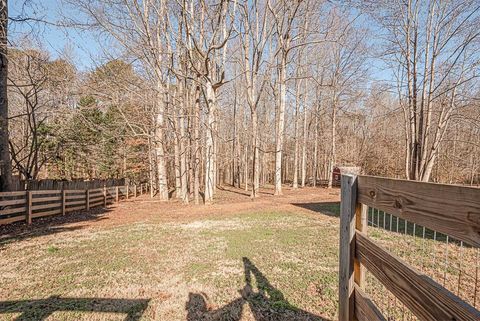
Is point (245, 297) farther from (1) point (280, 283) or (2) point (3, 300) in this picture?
(2) point (3, 300)

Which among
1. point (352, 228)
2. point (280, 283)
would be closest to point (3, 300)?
point (280, 283)

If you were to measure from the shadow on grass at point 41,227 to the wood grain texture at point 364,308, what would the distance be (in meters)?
7.27

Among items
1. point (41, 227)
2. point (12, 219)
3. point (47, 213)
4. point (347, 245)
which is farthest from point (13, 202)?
point (347, 245)

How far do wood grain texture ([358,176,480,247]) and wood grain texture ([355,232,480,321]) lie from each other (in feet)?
0.74

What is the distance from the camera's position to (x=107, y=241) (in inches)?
232

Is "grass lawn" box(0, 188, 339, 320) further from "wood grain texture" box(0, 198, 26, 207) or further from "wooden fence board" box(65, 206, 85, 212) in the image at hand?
"wooden fence board" box(65, 206, 85, 212)

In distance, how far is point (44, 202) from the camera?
9312 millimetres

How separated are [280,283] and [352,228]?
8.02 feet

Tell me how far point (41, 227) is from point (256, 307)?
24.5 ft

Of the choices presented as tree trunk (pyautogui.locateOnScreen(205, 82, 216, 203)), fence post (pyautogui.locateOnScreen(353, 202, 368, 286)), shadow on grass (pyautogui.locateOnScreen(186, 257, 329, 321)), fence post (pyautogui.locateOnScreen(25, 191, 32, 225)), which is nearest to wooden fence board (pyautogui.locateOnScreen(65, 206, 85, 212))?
fence post (pyautogui.locateOnScreen(25, 191, 32, 225))

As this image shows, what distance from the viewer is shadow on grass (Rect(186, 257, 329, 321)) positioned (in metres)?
2.95

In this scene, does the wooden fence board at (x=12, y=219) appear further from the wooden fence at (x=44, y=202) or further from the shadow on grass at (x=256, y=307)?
the shadow on grass at (x=256, y=307)

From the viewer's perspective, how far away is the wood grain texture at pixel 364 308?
1.39 m

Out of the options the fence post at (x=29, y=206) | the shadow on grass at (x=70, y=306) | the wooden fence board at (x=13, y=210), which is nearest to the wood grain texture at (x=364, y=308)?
the shadow on grass at (x=70, y=306)
